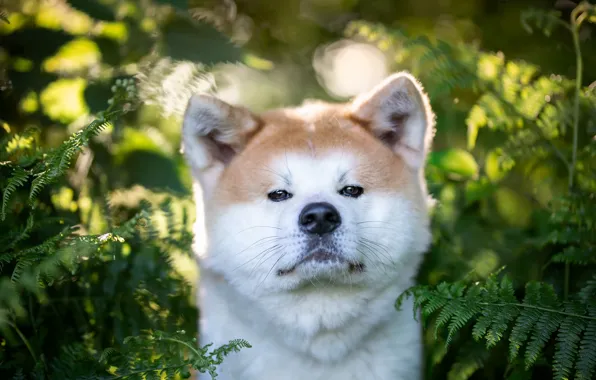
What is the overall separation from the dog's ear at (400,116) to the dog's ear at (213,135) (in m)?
0.69

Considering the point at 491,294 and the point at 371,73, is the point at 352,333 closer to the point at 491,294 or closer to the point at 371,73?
the point at 491,294

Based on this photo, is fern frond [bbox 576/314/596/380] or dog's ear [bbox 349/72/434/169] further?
dog's ear [bbox 349/72/434/169]

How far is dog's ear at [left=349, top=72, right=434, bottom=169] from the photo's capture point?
11.4 feet

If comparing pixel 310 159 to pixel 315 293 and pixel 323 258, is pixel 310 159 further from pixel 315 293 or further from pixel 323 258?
pixel 315 293

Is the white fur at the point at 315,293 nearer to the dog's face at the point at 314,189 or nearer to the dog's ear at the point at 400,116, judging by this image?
the dog's face at the point at 314,189

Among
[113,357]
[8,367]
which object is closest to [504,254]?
[113,357]

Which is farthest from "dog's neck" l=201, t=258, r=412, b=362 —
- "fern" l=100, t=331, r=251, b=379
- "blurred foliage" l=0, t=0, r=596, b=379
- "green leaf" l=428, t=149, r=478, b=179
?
"green leaf" l=428, t=149, r=478, b=179

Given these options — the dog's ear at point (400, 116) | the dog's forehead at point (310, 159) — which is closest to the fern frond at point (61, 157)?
the dog's forehead at point (310, 159)

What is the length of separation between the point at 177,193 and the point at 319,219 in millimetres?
1508

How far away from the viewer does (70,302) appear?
3.47 m

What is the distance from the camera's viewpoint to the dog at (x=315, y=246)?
124 inches

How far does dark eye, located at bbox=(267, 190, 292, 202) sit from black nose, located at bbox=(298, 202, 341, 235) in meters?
0.27

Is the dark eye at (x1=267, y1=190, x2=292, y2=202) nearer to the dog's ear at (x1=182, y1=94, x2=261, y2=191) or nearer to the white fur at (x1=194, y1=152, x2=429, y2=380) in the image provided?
the white fur at (x1=194, y1=152, x2=429, y2=380)

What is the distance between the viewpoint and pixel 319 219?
3.01m
